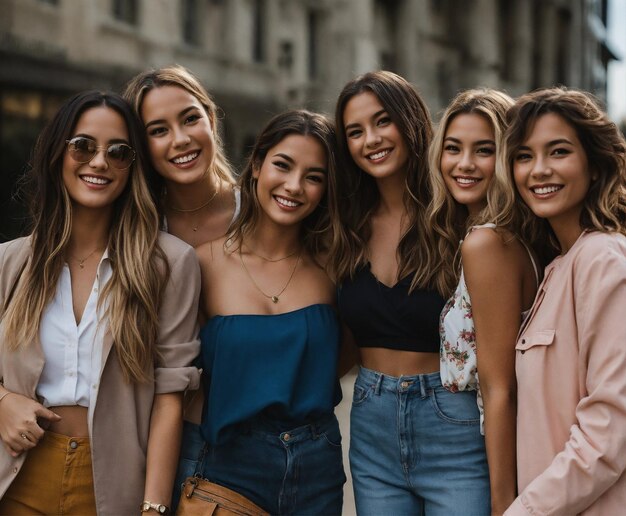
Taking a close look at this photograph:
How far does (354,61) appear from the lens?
57.2 feet

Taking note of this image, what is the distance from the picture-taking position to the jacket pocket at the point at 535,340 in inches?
117

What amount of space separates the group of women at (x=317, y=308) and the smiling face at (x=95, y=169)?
1 centimetres

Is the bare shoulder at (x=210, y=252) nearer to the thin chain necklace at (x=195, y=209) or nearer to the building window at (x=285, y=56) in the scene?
the thin chain necklace at (x=195, y=209)

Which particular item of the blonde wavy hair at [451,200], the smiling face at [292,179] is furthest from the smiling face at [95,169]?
the blonde wavy hair at [451,200]

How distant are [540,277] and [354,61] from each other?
14683mm

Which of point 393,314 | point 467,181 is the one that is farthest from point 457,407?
point 467,181

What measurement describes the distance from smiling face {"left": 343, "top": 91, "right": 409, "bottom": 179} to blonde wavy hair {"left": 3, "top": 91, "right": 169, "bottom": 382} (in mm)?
979

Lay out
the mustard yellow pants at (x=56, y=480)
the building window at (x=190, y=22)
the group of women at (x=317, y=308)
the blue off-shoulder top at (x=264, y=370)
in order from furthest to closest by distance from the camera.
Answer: the building window at (x=190, y=22)
the blue off-shoulder top at (x=264, y=370)
the mustard yellow pants at (x=56, y=480)
the group of women at (x=317, y=308)

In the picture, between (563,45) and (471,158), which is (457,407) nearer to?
(471,158)

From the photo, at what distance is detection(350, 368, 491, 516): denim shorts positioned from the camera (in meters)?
3.51

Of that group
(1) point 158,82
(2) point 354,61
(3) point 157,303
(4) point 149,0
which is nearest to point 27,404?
(3) point 157,303

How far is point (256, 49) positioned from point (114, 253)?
12.4 meters

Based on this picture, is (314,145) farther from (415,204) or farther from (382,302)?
(382,302)

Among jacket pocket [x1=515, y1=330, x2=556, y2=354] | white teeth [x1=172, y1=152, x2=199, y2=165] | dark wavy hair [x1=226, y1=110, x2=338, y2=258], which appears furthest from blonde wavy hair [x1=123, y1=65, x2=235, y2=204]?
jacket pocket [x1=515, y1=330, x2=556, y2=354]
